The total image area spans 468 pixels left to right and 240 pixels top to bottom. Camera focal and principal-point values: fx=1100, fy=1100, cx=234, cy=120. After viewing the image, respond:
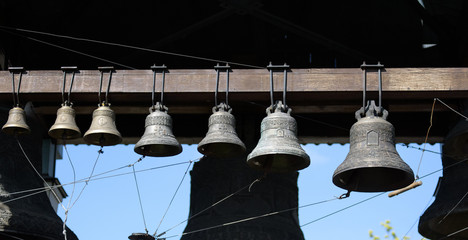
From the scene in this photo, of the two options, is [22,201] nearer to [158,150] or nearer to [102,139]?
[102,139]

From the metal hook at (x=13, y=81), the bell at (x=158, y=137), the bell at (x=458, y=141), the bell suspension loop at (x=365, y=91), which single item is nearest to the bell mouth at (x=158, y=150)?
the bell at (x=158, y=137)

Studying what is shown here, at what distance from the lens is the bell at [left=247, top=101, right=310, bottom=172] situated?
278 inches

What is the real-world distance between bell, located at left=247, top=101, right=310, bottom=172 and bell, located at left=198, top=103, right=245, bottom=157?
17cm

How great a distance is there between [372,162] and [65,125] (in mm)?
2104

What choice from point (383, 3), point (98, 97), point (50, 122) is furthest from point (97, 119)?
point (383, 3)

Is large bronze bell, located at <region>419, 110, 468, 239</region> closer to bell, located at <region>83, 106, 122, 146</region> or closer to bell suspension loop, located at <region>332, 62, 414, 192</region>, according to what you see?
bell suspension loop, located at <region>332, 62, 414, 192</region>

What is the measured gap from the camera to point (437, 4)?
9438 millimetres

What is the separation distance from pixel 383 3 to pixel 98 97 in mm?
3213

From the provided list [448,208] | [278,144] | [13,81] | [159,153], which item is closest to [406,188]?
[448,208]

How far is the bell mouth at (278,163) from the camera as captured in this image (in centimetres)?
738

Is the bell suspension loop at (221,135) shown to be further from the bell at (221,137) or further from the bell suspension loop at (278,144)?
the bell suspension loop at (278,144)

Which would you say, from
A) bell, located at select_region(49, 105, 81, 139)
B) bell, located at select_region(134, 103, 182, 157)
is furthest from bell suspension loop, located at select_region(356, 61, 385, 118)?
bell, located at select_region(49, 105, 81, 139)

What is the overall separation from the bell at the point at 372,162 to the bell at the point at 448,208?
110 centimetres

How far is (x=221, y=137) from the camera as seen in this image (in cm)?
721
